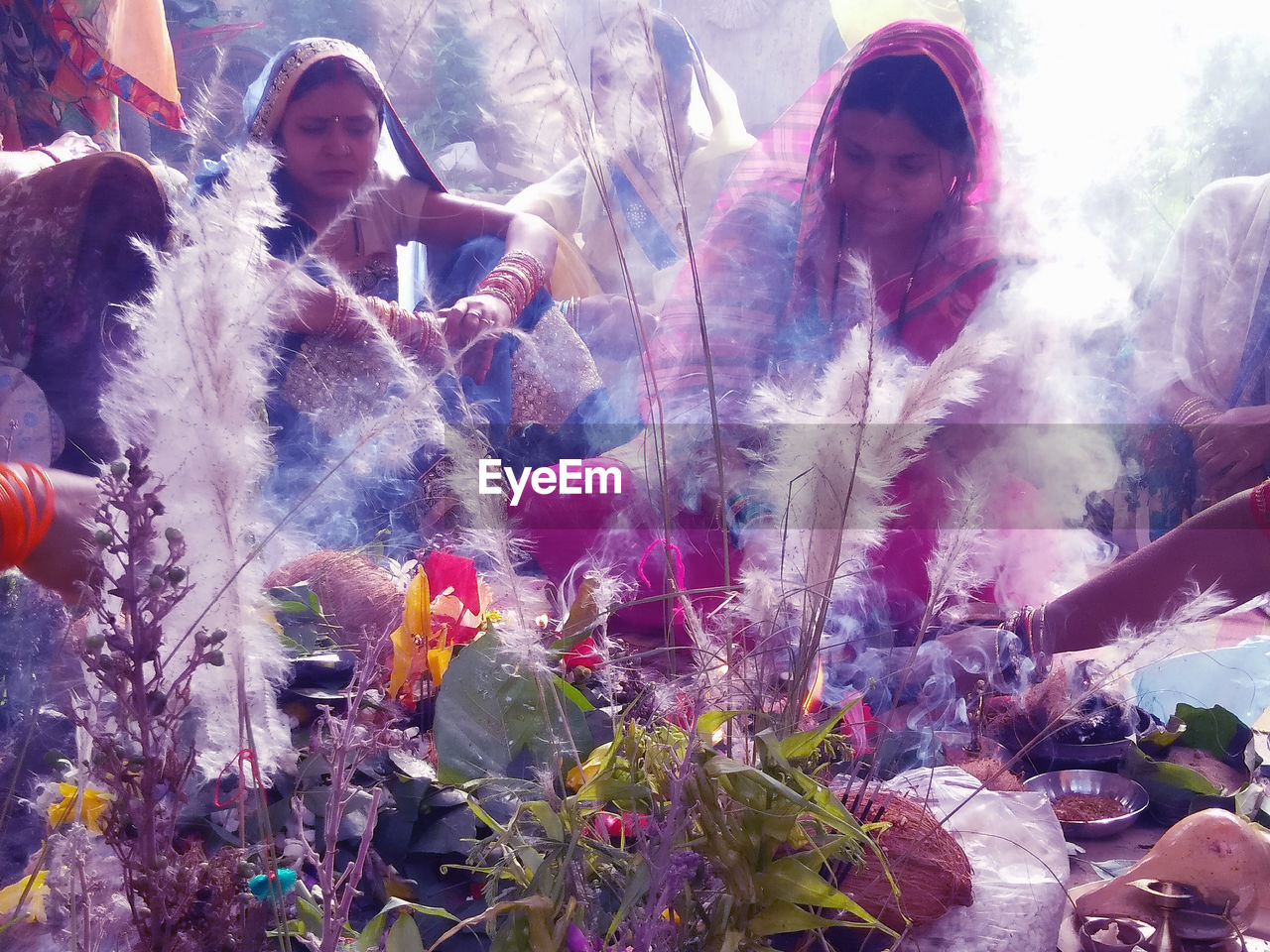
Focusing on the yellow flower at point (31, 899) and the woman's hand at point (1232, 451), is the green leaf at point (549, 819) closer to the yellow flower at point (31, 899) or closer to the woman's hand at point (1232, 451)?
the yellow flower at point (31, 899)

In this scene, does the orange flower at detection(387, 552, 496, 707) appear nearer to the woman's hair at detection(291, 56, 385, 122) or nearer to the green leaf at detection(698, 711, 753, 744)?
the green leaf at detection(698, 711, 753, 744)

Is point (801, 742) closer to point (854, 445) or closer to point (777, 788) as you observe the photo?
point (777, 788)

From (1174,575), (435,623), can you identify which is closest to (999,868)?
(435,623)

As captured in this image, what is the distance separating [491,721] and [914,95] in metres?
1.24

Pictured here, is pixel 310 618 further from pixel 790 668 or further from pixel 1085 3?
pixel 1085 3

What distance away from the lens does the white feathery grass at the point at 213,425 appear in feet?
1.62

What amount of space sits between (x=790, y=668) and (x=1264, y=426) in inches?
51.7

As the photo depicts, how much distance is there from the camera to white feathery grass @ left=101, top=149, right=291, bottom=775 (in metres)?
0.49

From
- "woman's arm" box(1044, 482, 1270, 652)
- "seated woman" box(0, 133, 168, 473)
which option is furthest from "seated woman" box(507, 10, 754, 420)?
"woman's arm" box(1044, 482, 1270, 652)

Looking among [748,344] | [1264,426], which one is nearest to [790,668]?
[748,344]

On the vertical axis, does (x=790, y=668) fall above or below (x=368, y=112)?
below

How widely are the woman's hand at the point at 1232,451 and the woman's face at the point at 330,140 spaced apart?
143 centimetres

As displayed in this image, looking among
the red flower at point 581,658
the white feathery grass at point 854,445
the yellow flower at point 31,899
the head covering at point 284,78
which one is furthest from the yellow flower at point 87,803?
the head covering at point 284,78

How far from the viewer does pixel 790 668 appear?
1.87 ft
